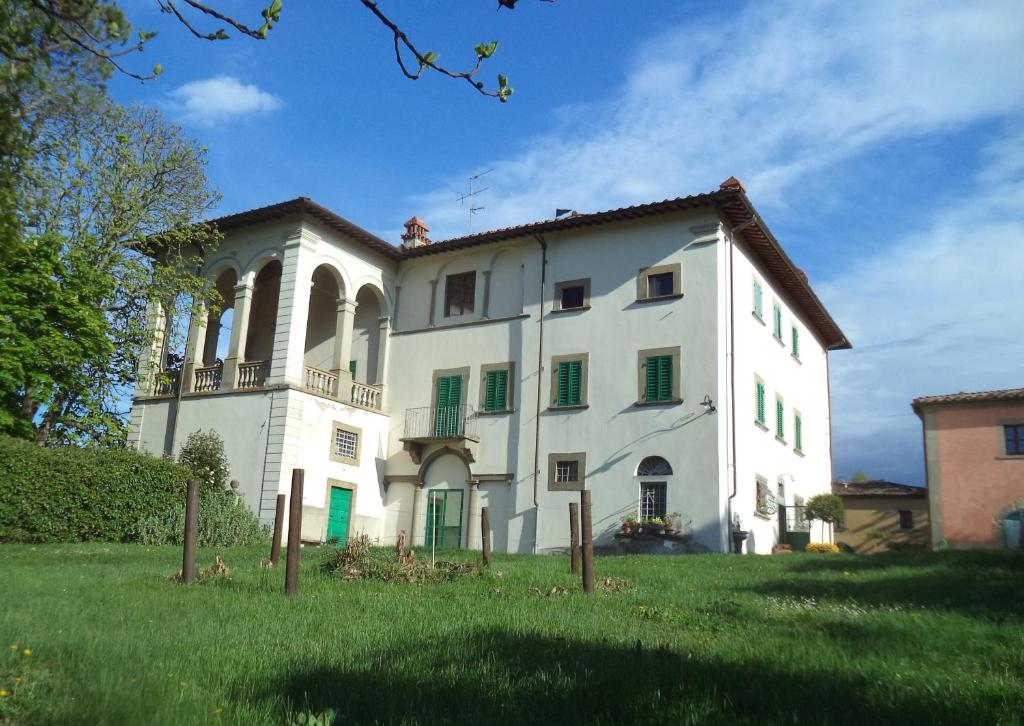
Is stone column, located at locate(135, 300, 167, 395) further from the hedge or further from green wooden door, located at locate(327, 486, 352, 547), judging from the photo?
green wooden door, located at locate(327, 486, 352, 547)

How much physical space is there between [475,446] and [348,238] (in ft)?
25.7

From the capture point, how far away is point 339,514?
27.7 metres

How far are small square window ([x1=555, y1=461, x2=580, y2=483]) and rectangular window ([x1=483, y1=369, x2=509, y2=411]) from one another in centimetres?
259

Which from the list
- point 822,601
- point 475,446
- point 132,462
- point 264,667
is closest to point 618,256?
point 475,446

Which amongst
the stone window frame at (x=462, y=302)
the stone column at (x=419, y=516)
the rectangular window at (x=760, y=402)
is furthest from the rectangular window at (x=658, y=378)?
the stone column at (x=419, y=516)

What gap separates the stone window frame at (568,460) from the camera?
2573cm

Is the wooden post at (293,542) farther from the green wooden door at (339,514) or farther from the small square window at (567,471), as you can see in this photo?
the green wooden door at (339,514)

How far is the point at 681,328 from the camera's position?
2550 cm

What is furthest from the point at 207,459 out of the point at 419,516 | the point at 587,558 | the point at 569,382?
the point at 587,558

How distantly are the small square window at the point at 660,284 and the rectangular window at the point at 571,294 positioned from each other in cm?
186

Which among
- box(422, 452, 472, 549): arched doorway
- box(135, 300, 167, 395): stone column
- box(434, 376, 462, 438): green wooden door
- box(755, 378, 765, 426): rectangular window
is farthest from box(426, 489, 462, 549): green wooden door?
box(135, 300, 167, 395): stone column

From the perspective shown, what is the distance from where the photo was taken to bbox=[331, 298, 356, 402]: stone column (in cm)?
2861

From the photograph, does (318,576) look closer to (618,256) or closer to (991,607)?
(991,607)

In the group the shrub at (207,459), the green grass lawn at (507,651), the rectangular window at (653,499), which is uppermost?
the shrub at (207,459)
